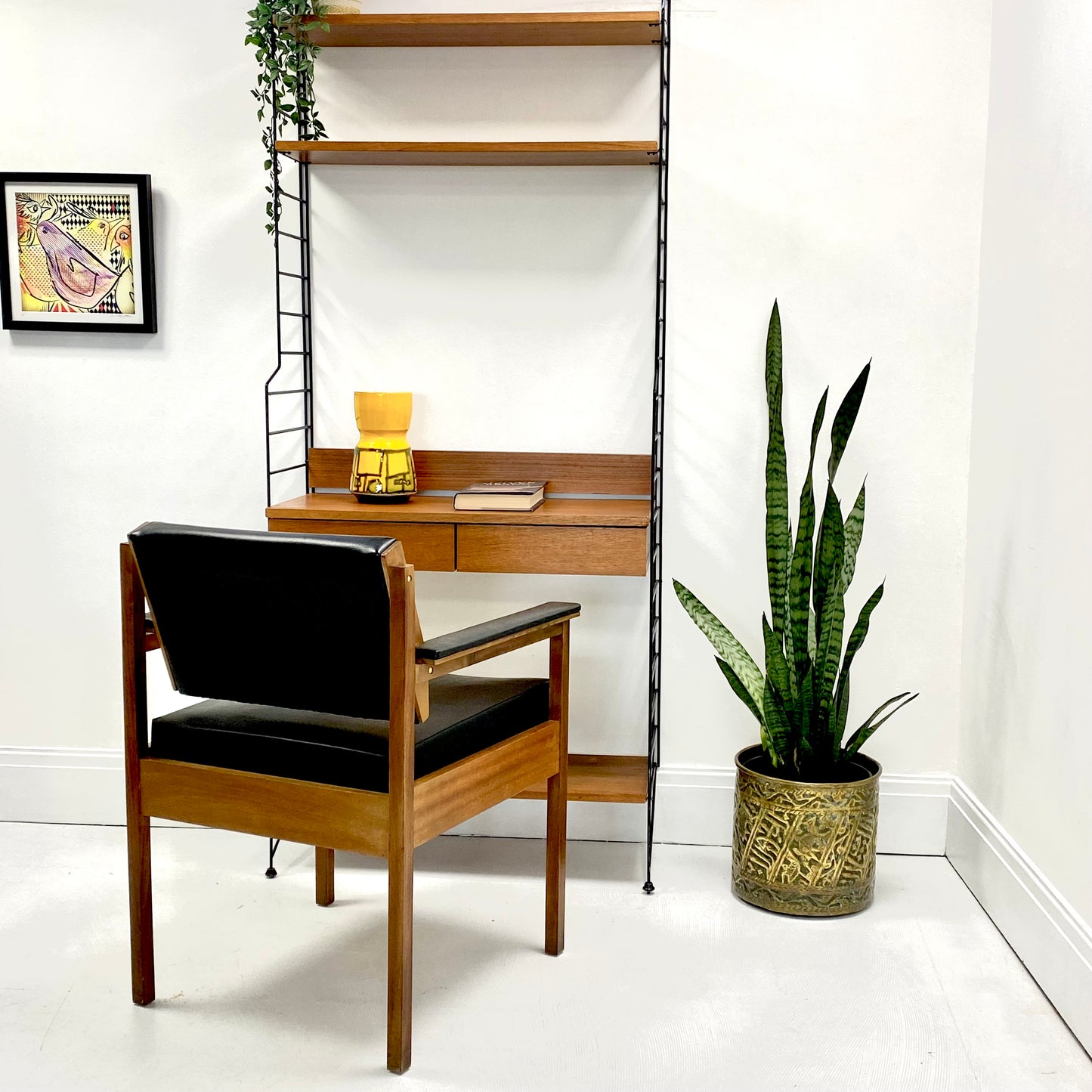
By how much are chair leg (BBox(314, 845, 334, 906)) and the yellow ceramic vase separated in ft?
2.63

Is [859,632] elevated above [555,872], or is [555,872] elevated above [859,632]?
[859,632]

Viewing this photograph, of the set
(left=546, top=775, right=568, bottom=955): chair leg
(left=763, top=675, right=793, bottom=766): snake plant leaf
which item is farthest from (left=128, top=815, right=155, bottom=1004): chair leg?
(left=763, top=675, right=793, bottom=766): snake plant leaf

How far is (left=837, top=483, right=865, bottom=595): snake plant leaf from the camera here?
2521 mm

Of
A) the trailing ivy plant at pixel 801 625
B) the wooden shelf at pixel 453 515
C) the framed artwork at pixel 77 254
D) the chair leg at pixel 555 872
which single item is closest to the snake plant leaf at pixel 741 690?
the trailing ivy plant at pixel 801 625

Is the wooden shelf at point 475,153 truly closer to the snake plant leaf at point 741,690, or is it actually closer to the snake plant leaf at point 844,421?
the snake plant leaf at point 844,421

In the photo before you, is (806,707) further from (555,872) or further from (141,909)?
(141,909)

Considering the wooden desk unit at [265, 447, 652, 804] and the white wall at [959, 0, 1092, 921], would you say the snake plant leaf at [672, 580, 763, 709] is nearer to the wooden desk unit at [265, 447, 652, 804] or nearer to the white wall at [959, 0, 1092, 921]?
the wooden desk unit at [265, 447, 652, 804]

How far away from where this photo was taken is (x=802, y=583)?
2.57 m

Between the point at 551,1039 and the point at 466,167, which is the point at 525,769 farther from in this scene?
the point at 466,167

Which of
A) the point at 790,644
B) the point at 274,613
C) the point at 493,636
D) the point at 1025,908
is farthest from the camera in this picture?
the point at 790,644

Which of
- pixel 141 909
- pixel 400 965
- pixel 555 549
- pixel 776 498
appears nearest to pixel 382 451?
pixel 555 549

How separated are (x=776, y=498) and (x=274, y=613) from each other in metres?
1.20

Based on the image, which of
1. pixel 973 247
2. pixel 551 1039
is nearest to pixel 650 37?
pixel 973 247

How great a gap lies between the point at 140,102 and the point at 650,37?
125cm
